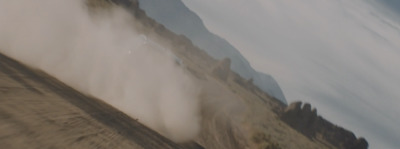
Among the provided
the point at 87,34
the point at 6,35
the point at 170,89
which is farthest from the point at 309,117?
the point at 6,35

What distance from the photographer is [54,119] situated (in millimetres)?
10047

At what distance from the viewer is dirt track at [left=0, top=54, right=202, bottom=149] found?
833cm

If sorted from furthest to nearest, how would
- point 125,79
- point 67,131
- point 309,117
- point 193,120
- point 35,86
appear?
point 309,117 → point 193,120 → point 125,79 → point 35,86 → point 67,131

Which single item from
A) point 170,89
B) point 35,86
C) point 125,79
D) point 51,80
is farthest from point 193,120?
point 35,86

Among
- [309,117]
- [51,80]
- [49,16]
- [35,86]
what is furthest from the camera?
[309,117]

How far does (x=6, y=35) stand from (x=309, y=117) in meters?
73.9

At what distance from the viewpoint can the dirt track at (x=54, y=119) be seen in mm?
8328

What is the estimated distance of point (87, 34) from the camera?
20.4m

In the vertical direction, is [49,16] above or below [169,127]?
above

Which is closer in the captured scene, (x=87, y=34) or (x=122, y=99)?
(x=122, y=99)

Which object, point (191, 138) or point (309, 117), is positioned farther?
point (309, 117)

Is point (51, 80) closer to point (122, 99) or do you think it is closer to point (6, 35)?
point (6, 35)

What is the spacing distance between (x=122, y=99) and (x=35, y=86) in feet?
22.3

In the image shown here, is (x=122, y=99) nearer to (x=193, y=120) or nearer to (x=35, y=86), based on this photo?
(x=193, y=120)
